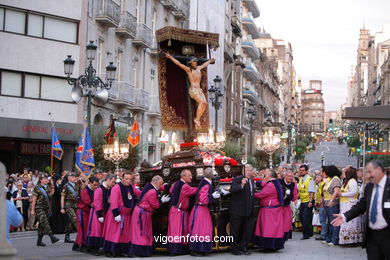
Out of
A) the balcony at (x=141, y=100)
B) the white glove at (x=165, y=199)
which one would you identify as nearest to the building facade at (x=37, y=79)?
the balcony at (x=141, y=100)

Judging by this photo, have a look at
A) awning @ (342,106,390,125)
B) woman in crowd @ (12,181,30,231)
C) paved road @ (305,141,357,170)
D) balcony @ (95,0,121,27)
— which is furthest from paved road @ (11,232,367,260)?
paved road @ (305,141,357,170)

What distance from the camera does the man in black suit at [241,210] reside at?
1398cm

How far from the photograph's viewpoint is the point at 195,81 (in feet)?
56.8

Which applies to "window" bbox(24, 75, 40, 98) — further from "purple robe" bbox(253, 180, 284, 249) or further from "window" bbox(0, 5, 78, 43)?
"purple robe" bbox(253, 180, 284, 249)

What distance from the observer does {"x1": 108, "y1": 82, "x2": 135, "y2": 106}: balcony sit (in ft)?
111

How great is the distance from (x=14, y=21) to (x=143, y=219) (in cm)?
1929

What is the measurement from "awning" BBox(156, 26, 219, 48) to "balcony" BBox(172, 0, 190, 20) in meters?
27.7

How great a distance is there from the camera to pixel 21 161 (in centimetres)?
3083

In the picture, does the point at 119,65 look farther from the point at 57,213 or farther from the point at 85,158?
the point at 57,213

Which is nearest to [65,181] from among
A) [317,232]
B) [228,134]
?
[317,232]

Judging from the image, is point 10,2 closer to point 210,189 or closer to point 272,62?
point 210,189

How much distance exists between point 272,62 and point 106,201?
8940 cm

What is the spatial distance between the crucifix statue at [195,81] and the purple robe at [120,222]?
397cm

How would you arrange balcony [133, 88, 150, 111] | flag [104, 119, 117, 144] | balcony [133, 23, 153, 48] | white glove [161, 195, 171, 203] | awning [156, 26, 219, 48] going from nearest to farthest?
white glove [161, 195, 171, 203]
awning [156, 26, 219, 48]
flag [104, 119, 117, 144]
balcony [133, 88, 150, 111]
balcony [133, 23, 153, 48]
